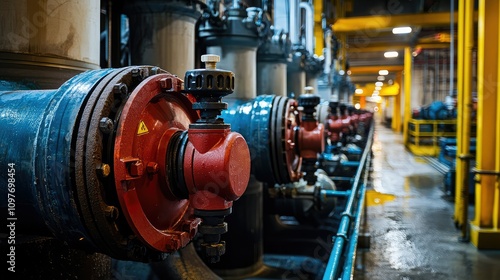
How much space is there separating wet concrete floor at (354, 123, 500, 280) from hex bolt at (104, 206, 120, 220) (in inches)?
104

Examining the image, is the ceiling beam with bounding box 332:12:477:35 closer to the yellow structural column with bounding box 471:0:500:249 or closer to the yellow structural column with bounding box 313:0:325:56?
the yellow structural column with bounding box 313:0:325:56

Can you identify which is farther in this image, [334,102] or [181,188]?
[334,102]

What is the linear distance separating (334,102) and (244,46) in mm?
1976

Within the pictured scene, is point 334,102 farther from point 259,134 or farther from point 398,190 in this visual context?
point 398,190

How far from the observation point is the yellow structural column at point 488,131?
12.6ft

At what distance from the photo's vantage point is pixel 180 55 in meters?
2.03

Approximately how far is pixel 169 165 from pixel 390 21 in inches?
384

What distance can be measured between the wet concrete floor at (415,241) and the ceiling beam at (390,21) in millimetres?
4108

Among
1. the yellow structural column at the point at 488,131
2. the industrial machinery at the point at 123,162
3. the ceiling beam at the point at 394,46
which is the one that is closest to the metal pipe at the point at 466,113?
the yellow structural column at the point at 488,131

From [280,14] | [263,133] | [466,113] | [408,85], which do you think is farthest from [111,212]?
[408,85]

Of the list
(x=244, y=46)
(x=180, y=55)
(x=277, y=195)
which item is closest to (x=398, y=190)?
(x=277, y=195)

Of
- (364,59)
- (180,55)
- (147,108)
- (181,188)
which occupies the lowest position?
(181,188)

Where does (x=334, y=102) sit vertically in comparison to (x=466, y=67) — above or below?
below

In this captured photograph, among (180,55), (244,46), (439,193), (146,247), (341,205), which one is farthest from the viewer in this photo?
(439,193)
